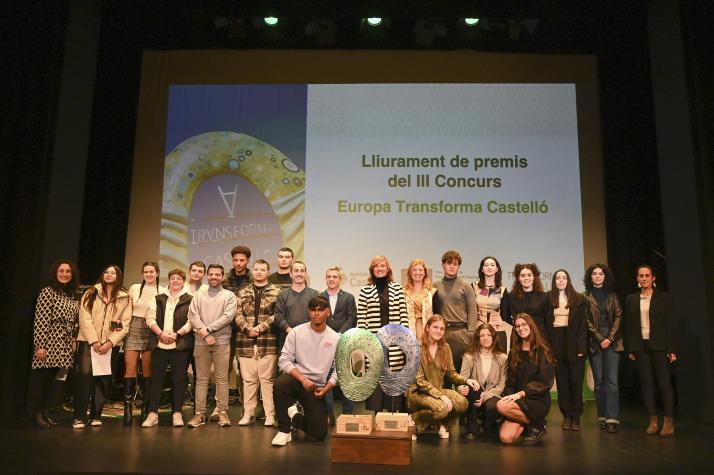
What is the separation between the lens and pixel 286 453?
156 inches

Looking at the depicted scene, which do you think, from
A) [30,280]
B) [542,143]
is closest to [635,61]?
[542,143]

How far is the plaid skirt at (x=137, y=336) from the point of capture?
200 inches

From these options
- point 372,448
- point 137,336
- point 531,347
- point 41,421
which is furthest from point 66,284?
point 531,347

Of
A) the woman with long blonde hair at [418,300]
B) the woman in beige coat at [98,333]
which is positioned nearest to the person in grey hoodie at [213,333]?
the woman in beige coat at [98,333]

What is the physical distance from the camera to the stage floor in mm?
3598

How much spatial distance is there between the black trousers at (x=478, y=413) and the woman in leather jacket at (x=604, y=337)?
41.8 inches

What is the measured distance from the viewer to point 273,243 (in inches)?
268

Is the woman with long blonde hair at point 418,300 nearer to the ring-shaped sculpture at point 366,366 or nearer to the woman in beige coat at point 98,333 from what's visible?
the ring-shaped sculpture at point 366,366

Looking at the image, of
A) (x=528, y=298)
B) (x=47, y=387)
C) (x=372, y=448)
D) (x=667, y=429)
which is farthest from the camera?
(x=528, y=298)

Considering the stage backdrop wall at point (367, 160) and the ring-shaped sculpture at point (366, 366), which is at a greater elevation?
the stage backdrop wall at point (367, 160)

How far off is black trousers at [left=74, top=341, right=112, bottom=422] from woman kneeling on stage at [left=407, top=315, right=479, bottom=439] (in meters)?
2.48

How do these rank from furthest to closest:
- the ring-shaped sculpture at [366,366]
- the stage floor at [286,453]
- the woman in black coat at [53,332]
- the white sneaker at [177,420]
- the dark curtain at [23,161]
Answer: the dark curtain at [23,161] < the woman in black coat at [53,332] < the white sneaker at [177,420] < the ring-shaped sculpture at [366,366] < the stage floor at [286,453]

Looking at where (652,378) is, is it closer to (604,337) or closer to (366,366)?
(604,337)

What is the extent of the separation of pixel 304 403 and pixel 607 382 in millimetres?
2476
